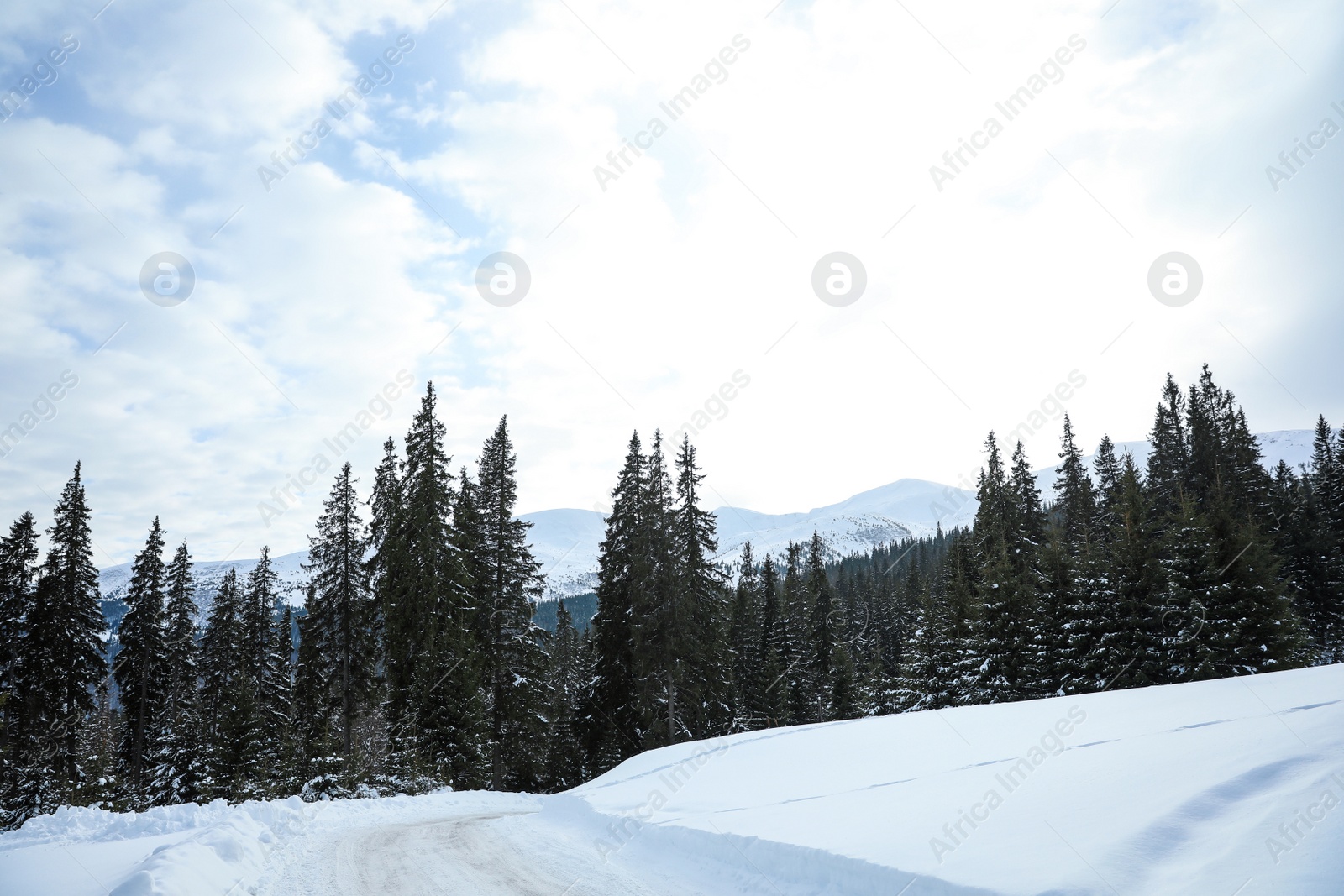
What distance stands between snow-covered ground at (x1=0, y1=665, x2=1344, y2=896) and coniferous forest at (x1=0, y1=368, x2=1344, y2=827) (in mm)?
11058

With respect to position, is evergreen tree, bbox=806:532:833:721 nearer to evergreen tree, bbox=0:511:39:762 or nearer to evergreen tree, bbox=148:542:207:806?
evergreen tree, bbox=148:542:207:806

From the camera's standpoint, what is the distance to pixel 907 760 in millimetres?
11195

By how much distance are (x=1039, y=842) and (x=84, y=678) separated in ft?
135

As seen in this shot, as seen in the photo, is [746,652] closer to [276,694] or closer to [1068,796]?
[276,694]

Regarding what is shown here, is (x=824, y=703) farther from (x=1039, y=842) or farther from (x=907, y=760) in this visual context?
(x=1039, y=842)

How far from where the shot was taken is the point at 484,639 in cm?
3017

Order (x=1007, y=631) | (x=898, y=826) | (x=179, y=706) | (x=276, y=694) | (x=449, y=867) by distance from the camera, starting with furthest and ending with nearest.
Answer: (x=276, y=694)
(x=179, y=706)
(x=1007, y=631)
(x=449, y=867)
(x=898, y=826)

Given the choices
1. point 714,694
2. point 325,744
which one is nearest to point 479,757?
point 325,744

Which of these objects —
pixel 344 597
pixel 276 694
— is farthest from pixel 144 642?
pixel 344 597

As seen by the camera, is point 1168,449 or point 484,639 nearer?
point 484,639

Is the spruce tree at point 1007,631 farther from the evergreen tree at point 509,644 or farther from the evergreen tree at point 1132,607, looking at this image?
the evergreen tree at point 509,644

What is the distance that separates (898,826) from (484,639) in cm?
2526

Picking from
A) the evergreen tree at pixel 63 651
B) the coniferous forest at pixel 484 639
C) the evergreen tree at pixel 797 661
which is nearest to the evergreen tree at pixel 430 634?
the coniferous forest at pixel 484 639

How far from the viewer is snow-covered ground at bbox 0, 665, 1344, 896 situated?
551cm
